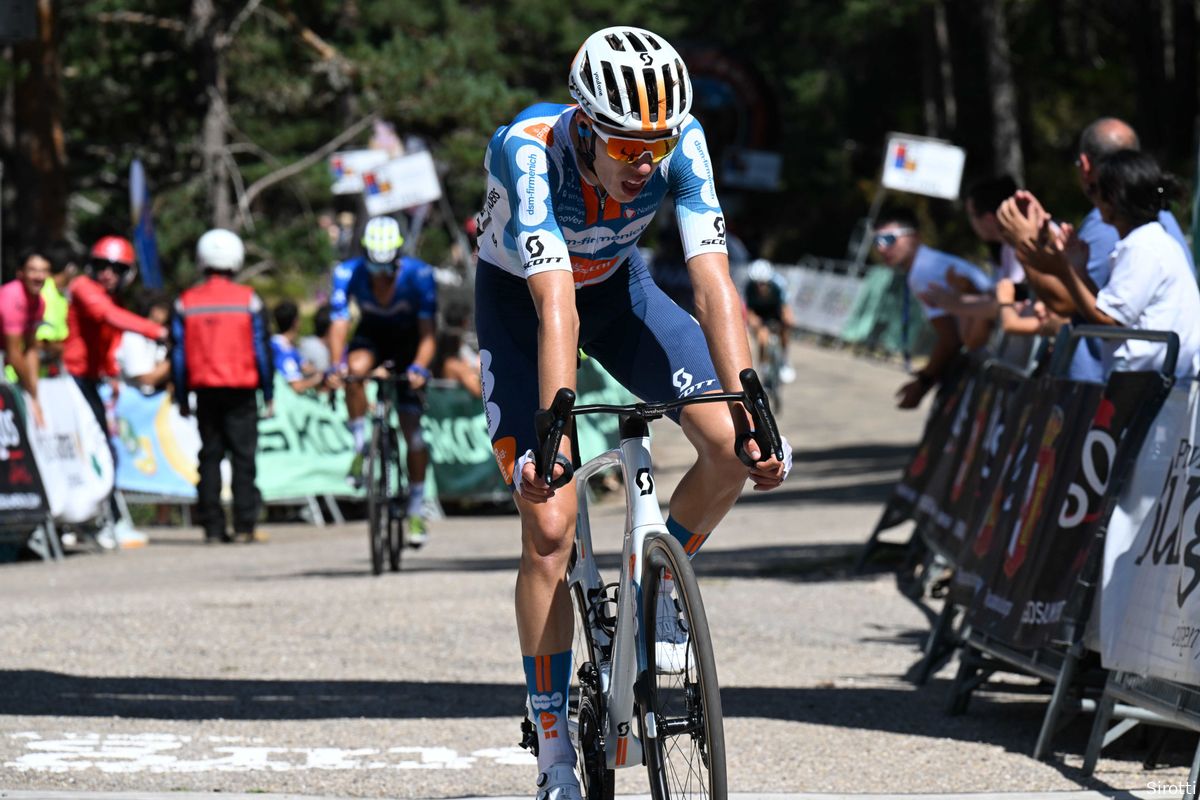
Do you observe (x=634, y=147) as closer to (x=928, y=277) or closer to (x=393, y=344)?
(x=928, y=277)

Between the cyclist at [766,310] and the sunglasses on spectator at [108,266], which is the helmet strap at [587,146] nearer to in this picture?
the sunglasses on spectator at [108,266]

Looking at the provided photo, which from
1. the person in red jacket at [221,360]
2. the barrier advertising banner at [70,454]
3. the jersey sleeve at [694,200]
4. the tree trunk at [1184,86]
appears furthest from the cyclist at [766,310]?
the jersey sleeve at [694,200]

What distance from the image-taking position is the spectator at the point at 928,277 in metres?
10.6

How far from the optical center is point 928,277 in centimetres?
1062

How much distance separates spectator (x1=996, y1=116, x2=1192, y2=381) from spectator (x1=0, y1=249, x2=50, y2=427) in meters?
8.00

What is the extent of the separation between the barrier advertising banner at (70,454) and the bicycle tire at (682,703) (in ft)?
33.6

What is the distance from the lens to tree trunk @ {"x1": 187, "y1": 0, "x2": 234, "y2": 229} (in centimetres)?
2766

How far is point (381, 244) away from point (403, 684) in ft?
14.4

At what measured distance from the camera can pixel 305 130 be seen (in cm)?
4400

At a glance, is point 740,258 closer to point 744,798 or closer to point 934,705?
point 934,705

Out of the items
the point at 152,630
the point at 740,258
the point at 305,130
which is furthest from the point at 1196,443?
the point at 305,130

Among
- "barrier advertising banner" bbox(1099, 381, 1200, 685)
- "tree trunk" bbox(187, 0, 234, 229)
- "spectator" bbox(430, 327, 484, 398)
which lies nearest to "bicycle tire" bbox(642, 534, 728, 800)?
"barrier advertising banner" bbox(1099, 381, 1200, 685)

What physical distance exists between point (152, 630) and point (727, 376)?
562 cm

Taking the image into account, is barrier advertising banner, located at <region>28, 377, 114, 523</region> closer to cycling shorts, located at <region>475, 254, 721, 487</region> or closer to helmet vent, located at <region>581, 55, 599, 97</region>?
cycling shorts, located at <region>475, 254, 721, 487</region>
